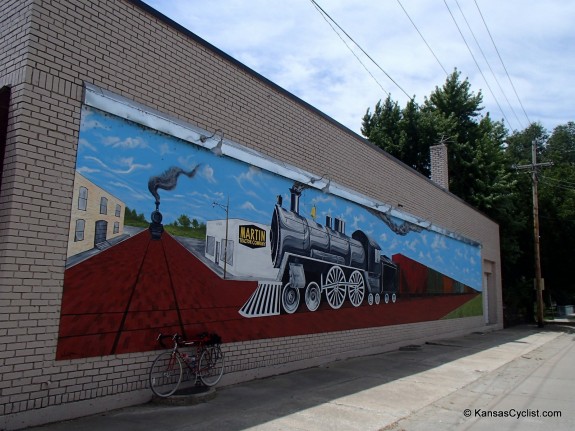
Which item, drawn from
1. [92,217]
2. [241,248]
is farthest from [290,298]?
[92,217]

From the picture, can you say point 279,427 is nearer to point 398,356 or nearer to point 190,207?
point 190,207

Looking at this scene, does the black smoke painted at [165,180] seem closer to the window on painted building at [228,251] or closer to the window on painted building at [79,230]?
the window on painted building at [79,230]

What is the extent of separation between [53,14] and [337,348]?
8.93m

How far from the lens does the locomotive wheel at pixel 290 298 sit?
9773 mm

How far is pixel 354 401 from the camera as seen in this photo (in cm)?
748

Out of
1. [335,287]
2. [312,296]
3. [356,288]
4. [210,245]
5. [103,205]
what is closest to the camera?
[103,205]

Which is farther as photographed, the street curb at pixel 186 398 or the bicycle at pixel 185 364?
the bicycle at pixel 185 364

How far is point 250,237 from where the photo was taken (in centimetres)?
901

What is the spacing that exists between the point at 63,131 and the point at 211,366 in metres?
4.16

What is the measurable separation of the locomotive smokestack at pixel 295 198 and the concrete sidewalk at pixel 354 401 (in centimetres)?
339

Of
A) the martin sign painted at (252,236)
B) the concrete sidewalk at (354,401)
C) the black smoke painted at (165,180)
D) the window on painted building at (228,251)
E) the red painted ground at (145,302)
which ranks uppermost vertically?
the black smoke painted at (165,180)

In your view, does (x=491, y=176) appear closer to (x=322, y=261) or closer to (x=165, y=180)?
(x=322, y=261)

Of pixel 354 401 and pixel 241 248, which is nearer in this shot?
pixel 354 401

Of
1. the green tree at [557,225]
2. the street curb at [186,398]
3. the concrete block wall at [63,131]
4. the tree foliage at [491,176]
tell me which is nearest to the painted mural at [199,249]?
the concrete block wall at [63,131]
